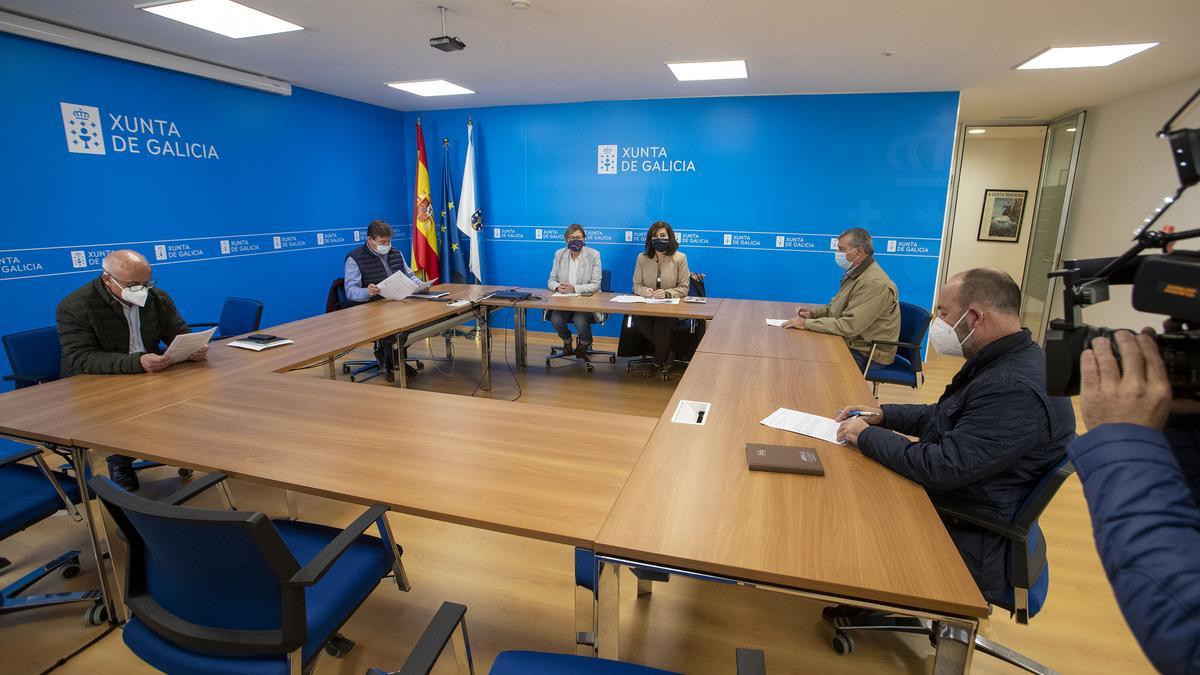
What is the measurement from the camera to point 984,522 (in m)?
1.61

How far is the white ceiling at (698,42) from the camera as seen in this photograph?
3088 mm

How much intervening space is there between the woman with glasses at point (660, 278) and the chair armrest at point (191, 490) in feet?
12.3

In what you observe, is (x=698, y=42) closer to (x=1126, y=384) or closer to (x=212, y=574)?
(x=1126, y=384)

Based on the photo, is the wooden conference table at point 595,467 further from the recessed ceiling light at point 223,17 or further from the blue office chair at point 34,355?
the recessed ceiling light at point 223,17

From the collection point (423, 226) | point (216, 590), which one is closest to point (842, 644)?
point (216, 590)

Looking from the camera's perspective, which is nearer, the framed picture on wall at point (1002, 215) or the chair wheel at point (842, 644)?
the chair wheel at point (842, 644)

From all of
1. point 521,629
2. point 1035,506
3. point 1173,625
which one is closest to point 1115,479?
point 1173,625

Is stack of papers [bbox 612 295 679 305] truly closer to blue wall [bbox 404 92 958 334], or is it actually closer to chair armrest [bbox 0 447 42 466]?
blue wall [bbox 404 92 958 334]

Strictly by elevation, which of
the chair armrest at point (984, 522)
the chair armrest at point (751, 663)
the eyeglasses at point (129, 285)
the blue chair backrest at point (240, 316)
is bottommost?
the chair armrest at point (751, 663)

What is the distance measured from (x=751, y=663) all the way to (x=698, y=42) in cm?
386

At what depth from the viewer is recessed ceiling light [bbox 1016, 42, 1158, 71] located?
3.59 metres

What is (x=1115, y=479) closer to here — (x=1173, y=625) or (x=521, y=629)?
(x=1173, y=625)

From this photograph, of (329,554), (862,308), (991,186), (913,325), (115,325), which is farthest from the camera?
(991,186)

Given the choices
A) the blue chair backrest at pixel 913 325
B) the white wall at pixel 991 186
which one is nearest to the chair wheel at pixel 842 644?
the blue chair backrest at pixel 913 325
